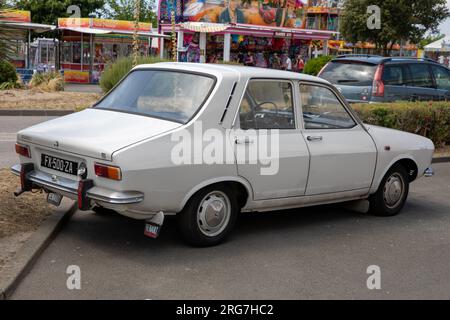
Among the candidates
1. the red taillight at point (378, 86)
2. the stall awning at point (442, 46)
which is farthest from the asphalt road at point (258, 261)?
the stall awning at point (442, 46)

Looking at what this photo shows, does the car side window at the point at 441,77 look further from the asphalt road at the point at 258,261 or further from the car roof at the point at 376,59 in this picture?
the asphalt road at the point at 258,261

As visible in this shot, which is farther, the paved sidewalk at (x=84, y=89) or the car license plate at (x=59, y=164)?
the paved sidewalk at (x=84, y=89)

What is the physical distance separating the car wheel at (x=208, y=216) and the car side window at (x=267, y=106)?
69 centimetres

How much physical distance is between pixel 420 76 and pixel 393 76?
1.13 metres

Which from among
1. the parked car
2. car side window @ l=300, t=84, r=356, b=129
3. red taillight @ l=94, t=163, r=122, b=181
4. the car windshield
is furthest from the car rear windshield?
red taillight @ l=94, t=163, r=122, b=181

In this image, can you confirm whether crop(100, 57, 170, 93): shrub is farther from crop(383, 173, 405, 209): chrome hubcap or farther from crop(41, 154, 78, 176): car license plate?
crop(41, 154, 78, 176): car license plate

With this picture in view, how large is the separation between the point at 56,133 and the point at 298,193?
2.39 meters

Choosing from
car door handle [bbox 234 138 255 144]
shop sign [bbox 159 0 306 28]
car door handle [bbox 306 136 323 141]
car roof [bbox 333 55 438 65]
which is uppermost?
shop sign [bbox 159 0 306 28]

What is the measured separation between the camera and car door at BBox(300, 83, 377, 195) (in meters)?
6.21

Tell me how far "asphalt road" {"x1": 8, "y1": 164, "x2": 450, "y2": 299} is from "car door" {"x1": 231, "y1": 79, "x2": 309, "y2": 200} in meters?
0.60

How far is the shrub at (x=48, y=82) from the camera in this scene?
68.6 feet

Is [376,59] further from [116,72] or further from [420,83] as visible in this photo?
[116,72]

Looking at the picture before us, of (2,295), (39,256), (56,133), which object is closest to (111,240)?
(39,256)

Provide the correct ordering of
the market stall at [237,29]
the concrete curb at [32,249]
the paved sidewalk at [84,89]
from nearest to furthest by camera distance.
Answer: the concrete curb at [32,249]
the paved sidewalk at [84,89]
the market stall at [237,29]
